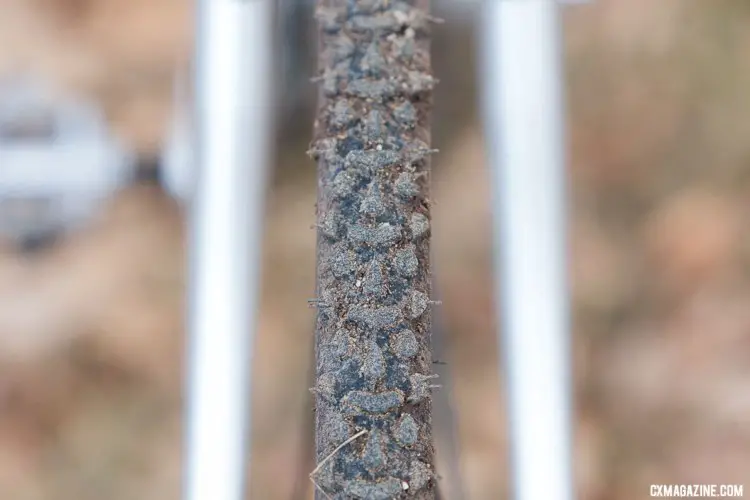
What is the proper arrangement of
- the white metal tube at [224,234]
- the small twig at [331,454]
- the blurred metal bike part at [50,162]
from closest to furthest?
1. the small twig at [331,454]
2. the white metal tube at [224,234]
3. the blurred metal bike part at [50,162]

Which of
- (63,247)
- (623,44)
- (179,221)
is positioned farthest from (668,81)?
(63,247)

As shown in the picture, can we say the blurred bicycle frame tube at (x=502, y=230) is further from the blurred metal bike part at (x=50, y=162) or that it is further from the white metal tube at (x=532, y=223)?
the blurred metal bike part at (x=50, y=162)

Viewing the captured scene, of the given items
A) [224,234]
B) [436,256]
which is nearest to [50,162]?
[224,234]

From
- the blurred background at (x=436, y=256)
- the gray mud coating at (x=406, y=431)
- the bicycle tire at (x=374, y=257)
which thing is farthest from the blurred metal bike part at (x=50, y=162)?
the gray mud coating at (x=406, y=431)

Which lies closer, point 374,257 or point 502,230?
point 374,257

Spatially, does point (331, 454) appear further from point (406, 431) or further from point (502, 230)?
point (502, 230)
